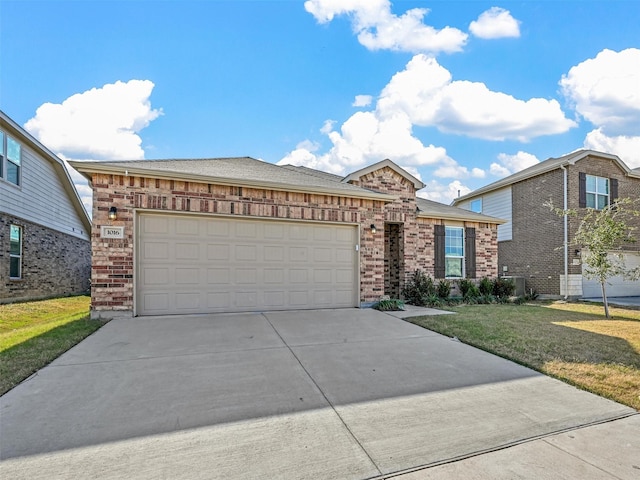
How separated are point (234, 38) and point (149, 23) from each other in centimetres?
208

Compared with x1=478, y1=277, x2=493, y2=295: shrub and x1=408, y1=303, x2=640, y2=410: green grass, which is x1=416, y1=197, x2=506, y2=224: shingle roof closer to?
x1=478, y1=277, x2=493, y2=295: shrub

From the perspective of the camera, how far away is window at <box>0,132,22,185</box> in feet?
33.2

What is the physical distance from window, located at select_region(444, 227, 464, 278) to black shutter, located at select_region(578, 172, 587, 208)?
19.0 feet

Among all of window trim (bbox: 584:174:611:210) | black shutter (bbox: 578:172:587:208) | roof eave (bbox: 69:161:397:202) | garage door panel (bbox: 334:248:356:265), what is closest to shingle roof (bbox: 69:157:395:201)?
roof eave (bbox: 69:161:397:202)

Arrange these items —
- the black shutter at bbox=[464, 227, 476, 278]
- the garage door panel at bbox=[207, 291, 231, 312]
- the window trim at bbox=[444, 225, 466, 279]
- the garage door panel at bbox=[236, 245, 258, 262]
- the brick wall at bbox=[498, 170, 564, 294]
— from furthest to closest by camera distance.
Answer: the brick wall at bbox=[498, 170, 564, 294]
the black shutter at bbox=[464, 227, 476, 278]
the window trim at bbox=[444, 225, 466, 279]
the garage door panel at bbox=[236, 245, 258, 262]
the garage door panel at bbox=[207, 291, 231, 312]

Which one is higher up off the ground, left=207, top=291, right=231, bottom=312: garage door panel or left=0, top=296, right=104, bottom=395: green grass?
left=207, top=291, right=231, bottom=312: garage door panel

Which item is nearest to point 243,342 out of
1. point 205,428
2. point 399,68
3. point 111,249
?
point 205,428

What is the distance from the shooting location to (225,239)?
7742 millimetres

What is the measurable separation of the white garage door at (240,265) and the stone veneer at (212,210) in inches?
8.9

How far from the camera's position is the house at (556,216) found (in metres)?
13.7

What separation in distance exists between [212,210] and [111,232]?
2.02 m

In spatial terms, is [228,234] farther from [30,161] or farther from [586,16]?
[586,16]

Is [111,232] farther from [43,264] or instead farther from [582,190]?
[582,190]

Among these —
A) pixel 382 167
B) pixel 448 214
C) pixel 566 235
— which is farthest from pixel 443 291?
pixel 566 235
